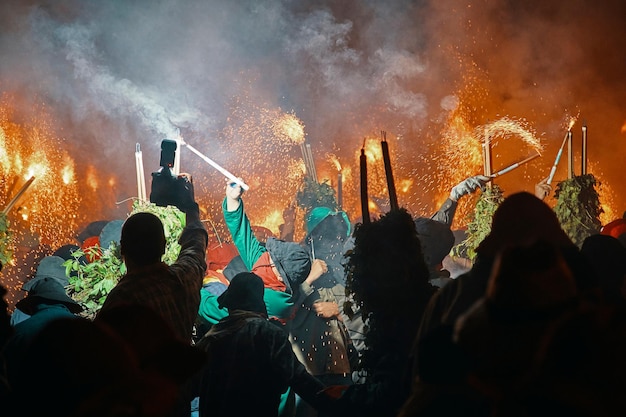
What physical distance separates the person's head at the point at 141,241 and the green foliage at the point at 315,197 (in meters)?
6.27

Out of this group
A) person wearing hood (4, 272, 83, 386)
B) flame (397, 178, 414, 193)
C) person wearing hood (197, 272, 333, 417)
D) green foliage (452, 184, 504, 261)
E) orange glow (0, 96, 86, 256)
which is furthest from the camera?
flame (397, 178, 414, 193)

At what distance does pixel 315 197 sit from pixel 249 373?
6.29m

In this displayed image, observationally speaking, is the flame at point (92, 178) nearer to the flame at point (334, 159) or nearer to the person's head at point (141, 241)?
the flame at point (334, 159)

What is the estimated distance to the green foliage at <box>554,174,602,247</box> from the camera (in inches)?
222

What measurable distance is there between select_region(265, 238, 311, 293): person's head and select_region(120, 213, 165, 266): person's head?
5.24ft

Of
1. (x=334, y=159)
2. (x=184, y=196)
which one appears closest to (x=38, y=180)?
(x=334, y=159)

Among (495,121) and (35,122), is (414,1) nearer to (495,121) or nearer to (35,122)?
(495,121)

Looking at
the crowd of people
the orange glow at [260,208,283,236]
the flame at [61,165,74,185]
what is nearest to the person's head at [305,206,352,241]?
the crowd of people

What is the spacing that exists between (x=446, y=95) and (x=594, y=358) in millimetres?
14275

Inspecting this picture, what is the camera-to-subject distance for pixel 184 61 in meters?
14.5

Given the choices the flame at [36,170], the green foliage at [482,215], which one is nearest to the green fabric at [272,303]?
the green foliage at [482,215]

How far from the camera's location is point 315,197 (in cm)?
952

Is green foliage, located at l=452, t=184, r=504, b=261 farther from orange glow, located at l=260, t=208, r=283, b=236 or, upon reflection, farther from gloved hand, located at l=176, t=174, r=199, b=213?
orange glow, located at l=260, t=208, r=283, b=236

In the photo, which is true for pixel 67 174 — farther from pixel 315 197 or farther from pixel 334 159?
pixel 315 197
